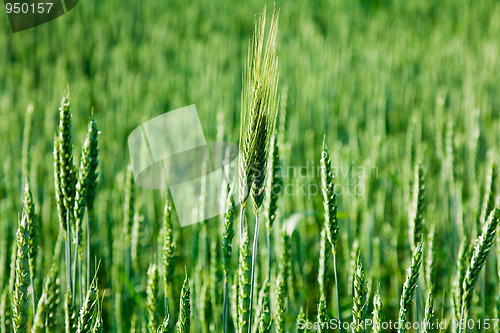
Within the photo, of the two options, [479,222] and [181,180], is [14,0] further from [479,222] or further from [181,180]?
[479,222]

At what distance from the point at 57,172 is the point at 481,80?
135 inches

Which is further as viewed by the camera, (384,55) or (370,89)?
(384,55)

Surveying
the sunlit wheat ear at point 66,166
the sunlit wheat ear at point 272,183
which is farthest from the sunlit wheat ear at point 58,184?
the sunlit wheat ear at point 272,183

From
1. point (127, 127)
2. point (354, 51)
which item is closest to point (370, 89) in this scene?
point (354, 51)

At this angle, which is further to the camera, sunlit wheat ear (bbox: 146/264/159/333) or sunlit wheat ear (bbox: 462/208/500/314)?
sunlit wheat ear (bbox: 146/264/159/333)

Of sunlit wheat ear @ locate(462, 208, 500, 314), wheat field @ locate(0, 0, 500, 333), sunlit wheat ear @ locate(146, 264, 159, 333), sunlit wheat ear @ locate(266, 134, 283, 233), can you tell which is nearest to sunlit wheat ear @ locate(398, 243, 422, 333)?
wheat field @ locate(0, 0, 500, 333)

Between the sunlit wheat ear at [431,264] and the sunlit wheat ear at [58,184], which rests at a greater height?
the sunlit wheat ear at [58,184]

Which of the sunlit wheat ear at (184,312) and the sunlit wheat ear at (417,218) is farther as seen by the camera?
the sunlit wheat ear at (417,218)

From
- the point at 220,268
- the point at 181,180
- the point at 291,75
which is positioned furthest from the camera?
the point at 291,75

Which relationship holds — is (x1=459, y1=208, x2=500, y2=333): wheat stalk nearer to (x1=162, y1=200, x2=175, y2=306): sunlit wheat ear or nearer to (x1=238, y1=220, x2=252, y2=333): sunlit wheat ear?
(x1=238, y1=220, x2=252, y2=333): sunlit wheat ear

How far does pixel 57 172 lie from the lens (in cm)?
100

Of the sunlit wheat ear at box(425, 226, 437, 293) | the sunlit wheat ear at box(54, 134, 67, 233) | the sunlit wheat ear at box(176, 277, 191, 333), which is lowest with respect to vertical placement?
the sunlit wheat ear at box(176, 277, 191, 333)

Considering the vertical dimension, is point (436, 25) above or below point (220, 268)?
above

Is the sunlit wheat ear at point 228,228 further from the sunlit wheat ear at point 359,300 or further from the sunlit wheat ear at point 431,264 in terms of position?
the sunlit wheat ear at point 431,264
